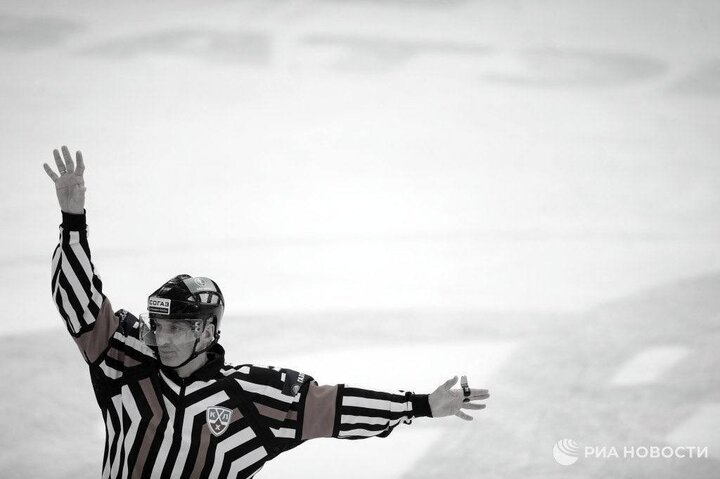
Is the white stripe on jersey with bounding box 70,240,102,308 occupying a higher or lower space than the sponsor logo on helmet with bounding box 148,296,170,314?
higher

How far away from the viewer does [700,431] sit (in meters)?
4.37

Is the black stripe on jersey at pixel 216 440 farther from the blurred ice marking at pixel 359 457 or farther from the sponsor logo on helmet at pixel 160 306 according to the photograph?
the blurred ice marking at pixel 359 457

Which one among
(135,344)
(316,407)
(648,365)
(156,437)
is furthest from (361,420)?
(648,365)

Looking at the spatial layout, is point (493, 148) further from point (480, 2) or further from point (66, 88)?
point (66, 88)

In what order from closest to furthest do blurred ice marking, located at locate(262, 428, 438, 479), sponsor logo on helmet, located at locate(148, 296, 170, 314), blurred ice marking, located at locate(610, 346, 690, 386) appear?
sponsor logo on helmet, located at locate(148, 296, 170, 314) < blurred ice marking, located at locate(262, 428, 438, 479) < blurred ice marking, located at locate(610, 346, 690, 386)

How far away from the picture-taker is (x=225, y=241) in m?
6.11

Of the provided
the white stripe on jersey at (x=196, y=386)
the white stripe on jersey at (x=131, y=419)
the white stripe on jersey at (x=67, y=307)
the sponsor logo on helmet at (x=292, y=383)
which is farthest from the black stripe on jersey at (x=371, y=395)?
the white stripe on jersey at (x=67, y=307)

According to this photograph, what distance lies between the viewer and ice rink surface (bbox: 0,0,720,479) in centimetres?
449

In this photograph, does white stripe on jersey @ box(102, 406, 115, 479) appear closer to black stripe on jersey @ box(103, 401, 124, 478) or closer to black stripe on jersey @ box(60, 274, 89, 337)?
black stripe on jersey @ box(103, 401, 124, 478)

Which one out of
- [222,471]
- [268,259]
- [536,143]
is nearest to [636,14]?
[536,143]

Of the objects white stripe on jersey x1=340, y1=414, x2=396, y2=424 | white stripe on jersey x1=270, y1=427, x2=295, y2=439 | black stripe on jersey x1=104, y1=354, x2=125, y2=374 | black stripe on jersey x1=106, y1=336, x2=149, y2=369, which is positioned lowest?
white stripe on jersey x1=270, y1=427, x2=295, y2=439

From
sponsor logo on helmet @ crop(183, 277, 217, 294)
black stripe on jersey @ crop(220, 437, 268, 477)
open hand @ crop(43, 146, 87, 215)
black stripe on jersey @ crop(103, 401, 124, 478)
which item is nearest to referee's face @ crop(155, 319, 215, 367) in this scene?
sponsor logo on helmet @ crop(183, 277, 217, 294)

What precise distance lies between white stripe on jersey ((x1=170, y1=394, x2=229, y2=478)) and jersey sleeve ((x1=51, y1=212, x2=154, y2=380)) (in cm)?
21

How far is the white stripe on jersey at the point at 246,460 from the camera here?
2902 millimetres
